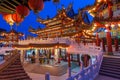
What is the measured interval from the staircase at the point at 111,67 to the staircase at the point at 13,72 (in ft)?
18.9

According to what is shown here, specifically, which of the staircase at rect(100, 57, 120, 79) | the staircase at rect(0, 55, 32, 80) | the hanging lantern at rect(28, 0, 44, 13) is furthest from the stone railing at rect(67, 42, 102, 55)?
the hanging lantern at rect(28, 0, 44, 13)

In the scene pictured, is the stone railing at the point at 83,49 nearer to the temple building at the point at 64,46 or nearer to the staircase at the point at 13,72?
the temple building at the point at 64,46

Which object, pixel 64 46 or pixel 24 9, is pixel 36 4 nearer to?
pixel 24 9

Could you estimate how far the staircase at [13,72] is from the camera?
978 centimetres

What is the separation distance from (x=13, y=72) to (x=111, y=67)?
269 inches

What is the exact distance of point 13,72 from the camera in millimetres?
10508

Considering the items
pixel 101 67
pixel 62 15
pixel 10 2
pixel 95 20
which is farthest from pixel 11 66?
pixel 62 15

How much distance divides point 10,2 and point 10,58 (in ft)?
21.6

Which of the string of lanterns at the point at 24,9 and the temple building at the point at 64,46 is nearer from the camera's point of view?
the string of lanterns at the point at 24,9

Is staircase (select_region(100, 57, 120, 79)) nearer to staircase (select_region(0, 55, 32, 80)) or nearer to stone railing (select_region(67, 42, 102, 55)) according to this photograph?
stone railing (select_region(67, 42, 102, 55))

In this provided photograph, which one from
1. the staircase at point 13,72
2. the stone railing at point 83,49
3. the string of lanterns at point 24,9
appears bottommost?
the staircase at point 13,72

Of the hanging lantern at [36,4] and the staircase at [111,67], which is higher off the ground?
the hanging lantern at [36,4]

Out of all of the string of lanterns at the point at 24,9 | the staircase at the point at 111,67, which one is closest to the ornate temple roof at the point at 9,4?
the string of lanterns at the point at 24,9

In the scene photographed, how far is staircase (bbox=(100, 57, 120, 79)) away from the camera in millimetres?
9498
